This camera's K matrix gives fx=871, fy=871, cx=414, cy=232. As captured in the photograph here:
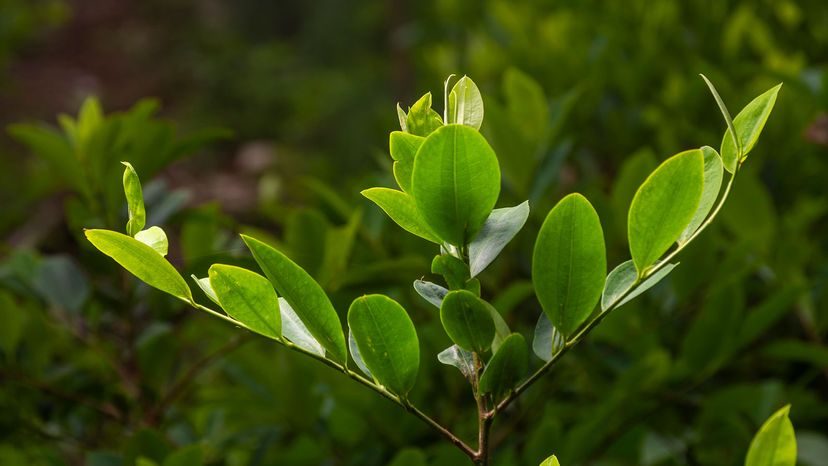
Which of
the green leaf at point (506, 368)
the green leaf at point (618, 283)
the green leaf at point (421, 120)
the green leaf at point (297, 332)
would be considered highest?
the green leaf at point (421, 120)

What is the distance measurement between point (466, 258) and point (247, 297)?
0.43 ft

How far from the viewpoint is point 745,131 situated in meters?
0.51

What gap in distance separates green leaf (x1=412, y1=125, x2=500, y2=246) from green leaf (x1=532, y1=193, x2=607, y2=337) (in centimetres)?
4

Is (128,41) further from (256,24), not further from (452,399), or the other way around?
(452,399)

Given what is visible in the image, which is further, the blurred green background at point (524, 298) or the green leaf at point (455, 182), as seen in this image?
the blurred green background at point (524, 298)

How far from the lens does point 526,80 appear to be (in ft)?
3.62

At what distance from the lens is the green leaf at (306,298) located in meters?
0.49

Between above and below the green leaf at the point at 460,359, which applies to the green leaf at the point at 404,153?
above

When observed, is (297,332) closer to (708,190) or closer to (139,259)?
(139,259)

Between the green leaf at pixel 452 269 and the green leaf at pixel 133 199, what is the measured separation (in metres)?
0.17

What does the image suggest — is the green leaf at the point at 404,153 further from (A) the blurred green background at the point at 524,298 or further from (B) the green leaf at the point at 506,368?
(A) the blurred green background at the point at 524,298

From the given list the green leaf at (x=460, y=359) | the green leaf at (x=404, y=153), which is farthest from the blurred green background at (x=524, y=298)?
the green leaf at (x=404, y=153)

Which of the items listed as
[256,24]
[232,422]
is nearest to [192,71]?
[256,24]

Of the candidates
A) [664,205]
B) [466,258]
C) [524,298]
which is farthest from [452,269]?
[524,298]
